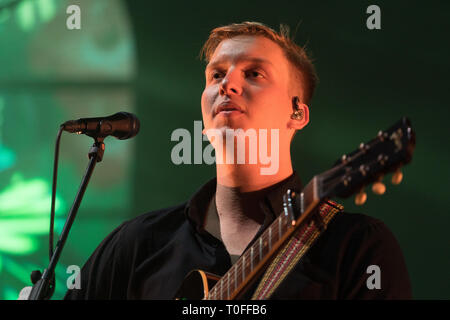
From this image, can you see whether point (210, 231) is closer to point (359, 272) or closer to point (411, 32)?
point (359, 272)

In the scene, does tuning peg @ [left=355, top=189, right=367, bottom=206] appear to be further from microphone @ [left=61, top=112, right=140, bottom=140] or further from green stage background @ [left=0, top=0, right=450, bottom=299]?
A: green stage background @ [left=0, top=0, right=450, bottom=299]

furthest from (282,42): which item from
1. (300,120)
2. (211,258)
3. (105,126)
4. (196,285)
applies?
(196,285)

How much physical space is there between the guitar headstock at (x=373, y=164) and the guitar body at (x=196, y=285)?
1.49 feet

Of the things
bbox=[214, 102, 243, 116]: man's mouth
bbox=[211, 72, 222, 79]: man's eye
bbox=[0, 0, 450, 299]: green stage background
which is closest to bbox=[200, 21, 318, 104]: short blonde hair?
bbox=[211, 72, 222, 79]: man's eye

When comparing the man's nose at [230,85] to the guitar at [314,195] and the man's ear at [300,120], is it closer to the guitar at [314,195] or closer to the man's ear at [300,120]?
the man's ear at [300,120]

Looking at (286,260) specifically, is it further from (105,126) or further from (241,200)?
(105,126)

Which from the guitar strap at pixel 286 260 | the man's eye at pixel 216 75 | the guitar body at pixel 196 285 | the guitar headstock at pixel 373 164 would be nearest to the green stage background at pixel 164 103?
the man's eye at pixel 216 75

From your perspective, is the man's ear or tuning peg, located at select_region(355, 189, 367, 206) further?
the man's ear

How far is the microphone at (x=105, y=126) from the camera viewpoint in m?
1.73

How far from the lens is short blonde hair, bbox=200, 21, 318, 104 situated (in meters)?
2.02

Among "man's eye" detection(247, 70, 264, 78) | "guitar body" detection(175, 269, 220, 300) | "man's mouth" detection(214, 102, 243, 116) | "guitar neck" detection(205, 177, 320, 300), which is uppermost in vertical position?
"man's eye" detection(247, 70, 264, 78)

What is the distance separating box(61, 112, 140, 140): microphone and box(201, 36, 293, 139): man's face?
0.95ft

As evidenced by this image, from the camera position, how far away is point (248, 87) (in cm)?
189
